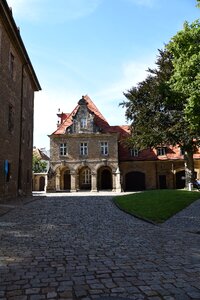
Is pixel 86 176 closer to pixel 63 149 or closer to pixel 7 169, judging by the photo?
pixel 63 149

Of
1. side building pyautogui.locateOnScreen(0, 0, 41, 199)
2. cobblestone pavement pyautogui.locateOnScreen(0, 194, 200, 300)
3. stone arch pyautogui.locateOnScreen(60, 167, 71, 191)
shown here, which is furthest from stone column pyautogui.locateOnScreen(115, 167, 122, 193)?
cobblestone pavement pyautogui.locateOnScreen(0, 194, 200, 300)

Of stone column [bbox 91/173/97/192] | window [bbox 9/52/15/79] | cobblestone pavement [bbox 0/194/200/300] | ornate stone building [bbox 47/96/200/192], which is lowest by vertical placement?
cobblestone pavement [bbox 0/194/200/300]

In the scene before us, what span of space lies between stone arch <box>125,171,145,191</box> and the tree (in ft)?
34.2

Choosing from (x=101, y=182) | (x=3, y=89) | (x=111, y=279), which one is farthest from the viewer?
(x=101, y=182)

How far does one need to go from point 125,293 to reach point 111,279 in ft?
1.99

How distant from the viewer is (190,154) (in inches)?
1223

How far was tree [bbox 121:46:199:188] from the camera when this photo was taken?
90.2 feet

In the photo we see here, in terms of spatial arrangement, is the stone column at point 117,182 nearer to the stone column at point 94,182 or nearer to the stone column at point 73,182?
the stone column at point 94,182

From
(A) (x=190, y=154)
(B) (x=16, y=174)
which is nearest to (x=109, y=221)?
(B) (x=16, y=174)

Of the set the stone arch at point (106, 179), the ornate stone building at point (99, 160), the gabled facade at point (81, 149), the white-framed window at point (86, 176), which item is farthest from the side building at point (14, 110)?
the stone arch at point (106, 179)

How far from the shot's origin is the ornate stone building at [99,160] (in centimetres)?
3978

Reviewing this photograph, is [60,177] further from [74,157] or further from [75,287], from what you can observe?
[75,287]

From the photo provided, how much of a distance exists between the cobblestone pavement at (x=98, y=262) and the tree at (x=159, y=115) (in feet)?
61.4

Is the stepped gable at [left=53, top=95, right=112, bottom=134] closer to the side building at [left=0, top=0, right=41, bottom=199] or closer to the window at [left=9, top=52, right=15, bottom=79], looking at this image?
the side building at [left=0, top=0, right=41, bottom=199]
